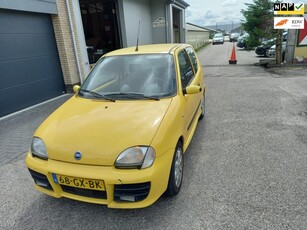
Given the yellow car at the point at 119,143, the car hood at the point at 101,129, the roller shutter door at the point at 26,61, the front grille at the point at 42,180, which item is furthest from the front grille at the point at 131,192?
the roller shutter door at the point at 26,61

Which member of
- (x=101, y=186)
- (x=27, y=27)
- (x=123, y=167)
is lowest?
(x=101, y=186)

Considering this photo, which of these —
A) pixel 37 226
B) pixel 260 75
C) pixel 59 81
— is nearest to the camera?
pixel 37 226

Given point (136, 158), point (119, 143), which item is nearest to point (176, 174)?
point (136, 158)

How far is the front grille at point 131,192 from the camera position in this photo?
2264 millimetres

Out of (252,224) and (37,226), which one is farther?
(37,226)

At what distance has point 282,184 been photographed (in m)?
2.99

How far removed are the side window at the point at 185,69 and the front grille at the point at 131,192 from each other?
160 cm

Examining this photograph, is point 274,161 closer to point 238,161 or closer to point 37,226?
point 238,161

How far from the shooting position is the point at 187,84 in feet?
11.8

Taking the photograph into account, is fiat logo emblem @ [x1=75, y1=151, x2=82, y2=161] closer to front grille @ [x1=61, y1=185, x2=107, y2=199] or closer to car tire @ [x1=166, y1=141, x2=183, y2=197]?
front grille @ [x1=61, y1=185, x2=107, y2=199]

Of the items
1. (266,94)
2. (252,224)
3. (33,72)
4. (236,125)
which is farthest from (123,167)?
(266,94)

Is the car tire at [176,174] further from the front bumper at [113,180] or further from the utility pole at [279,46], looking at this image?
the utility pole at [279,46]

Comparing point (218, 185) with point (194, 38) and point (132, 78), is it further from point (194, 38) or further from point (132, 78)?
point (194, 38)

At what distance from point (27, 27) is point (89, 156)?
5709 mm
